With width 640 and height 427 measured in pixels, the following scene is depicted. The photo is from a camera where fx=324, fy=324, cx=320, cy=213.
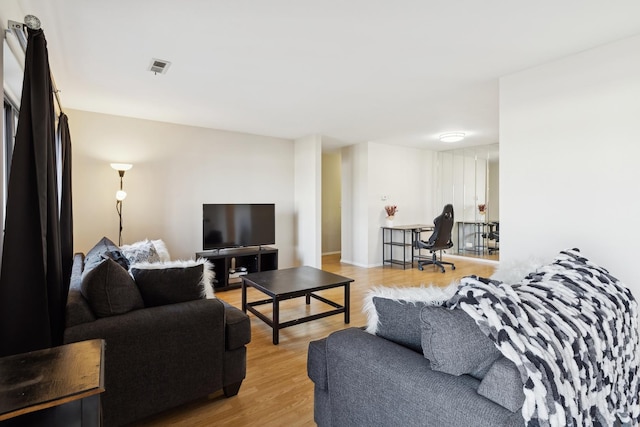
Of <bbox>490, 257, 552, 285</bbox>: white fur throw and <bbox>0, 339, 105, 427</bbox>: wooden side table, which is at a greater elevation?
<bbox>490, 257, 552, 285</bbox>: white fur throw

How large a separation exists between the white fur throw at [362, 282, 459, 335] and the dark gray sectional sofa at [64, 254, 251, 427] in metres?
0.96

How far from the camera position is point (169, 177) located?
4676mm

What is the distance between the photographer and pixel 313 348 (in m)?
1.61

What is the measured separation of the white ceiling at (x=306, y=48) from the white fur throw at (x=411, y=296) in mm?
1658

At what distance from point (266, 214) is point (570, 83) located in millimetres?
3928

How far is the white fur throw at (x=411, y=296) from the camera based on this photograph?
127cm

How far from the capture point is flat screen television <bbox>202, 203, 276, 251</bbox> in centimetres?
457

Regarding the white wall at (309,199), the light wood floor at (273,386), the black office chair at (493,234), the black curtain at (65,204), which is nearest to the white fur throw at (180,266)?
the light wood floor at (273,386)

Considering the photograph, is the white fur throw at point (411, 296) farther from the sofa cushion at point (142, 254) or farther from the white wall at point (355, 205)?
the white wall at point (355, 205)

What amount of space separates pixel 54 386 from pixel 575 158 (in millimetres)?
3377

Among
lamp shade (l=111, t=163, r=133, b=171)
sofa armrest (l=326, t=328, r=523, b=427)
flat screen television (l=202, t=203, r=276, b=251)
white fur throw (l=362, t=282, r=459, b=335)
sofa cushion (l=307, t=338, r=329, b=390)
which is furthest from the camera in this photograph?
flat screen television (l=202, t=203, r=276, b=251)

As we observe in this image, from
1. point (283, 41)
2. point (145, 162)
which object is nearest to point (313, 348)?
point (283, 41)

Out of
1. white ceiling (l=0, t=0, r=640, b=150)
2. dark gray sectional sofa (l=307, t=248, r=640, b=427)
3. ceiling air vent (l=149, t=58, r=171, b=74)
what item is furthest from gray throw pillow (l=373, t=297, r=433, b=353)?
ceiling air vent (l=149, t=58, r=171, b=74)

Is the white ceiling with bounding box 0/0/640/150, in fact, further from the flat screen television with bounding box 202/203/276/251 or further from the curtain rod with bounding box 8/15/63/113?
the flat screen television with bounding box 202/203/276/251
